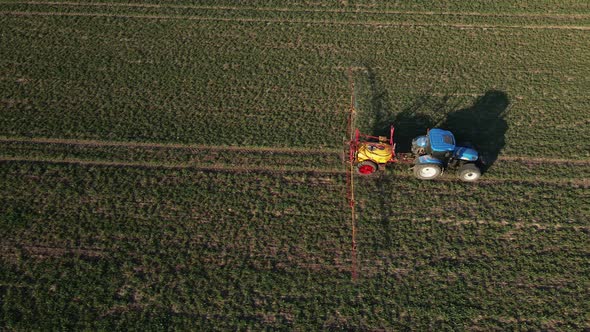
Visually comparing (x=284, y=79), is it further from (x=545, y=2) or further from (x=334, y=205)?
(x=545, y=2)

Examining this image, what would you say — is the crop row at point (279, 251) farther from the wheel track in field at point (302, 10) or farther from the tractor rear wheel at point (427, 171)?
the wheel track in field at point (302, 10)

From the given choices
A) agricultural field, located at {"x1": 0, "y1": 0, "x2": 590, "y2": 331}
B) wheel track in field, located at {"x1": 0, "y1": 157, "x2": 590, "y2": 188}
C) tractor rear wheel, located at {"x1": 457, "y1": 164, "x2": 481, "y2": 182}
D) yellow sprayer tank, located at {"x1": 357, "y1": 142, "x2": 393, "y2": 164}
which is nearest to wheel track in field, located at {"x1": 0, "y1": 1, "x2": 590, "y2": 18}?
agricultural field, located at {"x1": 0, "y1": 0, "x2": 590, "y2": 331}

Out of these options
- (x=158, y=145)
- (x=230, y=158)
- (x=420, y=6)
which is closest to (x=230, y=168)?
(x=230, y=158)

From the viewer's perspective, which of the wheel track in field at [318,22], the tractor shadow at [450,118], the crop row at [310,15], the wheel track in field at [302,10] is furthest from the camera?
the wheel track in field at [302,10]

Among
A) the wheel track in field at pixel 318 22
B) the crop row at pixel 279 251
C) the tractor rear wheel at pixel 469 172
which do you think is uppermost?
the wheel track in field at pixel 318 22

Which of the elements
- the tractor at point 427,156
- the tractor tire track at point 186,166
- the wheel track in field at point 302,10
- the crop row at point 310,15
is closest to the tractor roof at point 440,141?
the tractor at point 427,156

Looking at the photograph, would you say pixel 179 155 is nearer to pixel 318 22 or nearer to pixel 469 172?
pixel 318 22

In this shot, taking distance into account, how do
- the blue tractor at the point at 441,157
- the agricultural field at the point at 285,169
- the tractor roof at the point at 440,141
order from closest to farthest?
the agricultural field at the point at 285,169
the tractor roof at the point at 440,141
the blue tractor at the point at 441,157

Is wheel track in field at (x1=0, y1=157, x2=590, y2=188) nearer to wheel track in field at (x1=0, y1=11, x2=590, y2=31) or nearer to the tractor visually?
the tractor
